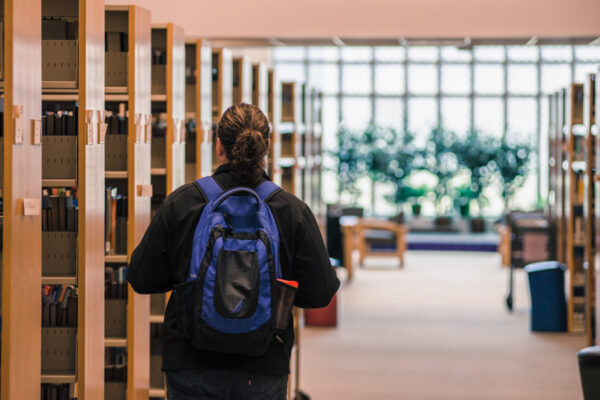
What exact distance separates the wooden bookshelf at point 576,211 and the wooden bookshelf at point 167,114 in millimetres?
4121

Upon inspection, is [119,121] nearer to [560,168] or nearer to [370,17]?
[370,17]

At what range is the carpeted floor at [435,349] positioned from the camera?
625cm

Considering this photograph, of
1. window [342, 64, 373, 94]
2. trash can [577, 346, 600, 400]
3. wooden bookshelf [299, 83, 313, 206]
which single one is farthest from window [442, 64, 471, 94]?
trash can [577, 346, 600, 400]

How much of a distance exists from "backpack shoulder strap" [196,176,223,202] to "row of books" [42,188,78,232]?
183 centimetres

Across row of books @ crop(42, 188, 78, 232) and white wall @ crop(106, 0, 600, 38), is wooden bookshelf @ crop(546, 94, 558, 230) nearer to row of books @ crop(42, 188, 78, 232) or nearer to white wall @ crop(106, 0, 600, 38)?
white wall @ crop(106, 0, 600, 38)

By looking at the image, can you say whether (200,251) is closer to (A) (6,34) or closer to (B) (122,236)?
(A) (6,34)

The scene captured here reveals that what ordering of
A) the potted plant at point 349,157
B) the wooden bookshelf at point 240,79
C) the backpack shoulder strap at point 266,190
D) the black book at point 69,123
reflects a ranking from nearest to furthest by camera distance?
the backpack shoulder strap at point 266,190
the black book at point 69,123
the wooden bookshelf at point 240,79
the potted plant at point 349,157

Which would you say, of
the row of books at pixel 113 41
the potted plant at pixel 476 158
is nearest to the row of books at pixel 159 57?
the row of books at pixel 113 41

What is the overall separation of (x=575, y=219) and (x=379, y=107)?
12112 mm

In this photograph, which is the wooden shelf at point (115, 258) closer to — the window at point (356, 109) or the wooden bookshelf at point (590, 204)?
the wooden bookshelf at point (590, 204)

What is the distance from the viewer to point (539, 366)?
6.99m

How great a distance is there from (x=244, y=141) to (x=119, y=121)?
2.78 m

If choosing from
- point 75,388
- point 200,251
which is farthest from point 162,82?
point 200,251

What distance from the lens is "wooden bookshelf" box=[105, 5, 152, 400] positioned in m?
4.80
